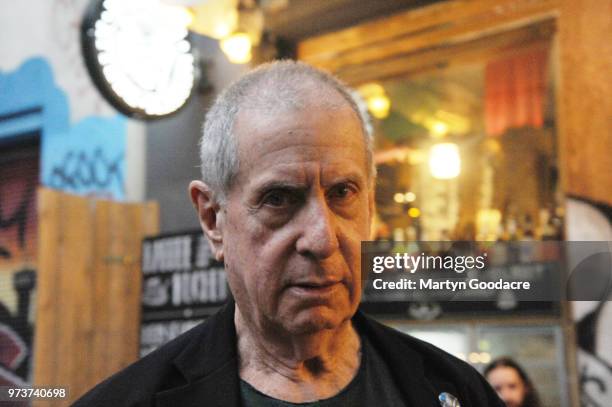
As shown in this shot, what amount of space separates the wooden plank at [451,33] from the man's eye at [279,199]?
9.52ft

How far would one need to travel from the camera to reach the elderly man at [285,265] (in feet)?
5.32

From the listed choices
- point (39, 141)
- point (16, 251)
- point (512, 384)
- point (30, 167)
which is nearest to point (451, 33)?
point (512, 384)

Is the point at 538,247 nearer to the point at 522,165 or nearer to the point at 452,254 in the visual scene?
the point at 522,165

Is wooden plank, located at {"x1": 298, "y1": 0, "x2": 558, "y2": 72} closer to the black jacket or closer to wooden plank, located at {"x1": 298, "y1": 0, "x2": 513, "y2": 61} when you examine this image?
wooden plank, located at {"x1": 298, "y1": 0, "x2": 513, "y2": 61}

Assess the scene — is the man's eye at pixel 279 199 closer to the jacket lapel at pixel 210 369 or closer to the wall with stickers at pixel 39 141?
the jacket lapel at pixel 210 369

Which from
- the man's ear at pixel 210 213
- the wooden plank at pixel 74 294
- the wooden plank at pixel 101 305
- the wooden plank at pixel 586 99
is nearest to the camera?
the man's ear at pixel 210 213

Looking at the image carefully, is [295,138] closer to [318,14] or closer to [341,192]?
[341,192]

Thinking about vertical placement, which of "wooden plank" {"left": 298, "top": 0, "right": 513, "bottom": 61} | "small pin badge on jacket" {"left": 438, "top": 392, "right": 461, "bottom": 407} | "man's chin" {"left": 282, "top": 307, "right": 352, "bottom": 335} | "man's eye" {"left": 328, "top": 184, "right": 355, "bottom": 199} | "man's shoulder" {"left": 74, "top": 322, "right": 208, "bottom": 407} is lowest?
"small pin badge on jacket" {"left": 438, "top": 392, "right": 461, "bottom": 407}

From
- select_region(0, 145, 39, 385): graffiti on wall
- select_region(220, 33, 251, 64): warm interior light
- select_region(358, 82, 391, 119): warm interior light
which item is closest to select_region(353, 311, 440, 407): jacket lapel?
select_region(358, 82, 391, 119): warm interior light

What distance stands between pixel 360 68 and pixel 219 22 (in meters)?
1.07

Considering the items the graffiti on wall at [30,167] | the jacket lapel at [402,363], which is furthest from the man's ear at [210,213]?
the graffiti on wall at [30,167]

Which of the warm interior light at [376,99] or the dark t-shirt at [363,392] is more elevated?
the warm interior light at [376,99]

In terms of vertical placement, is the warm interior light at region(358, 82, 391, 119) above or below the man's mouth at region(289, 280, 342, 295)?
above

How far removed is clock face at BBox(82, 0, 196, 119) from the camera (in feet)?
14.7
